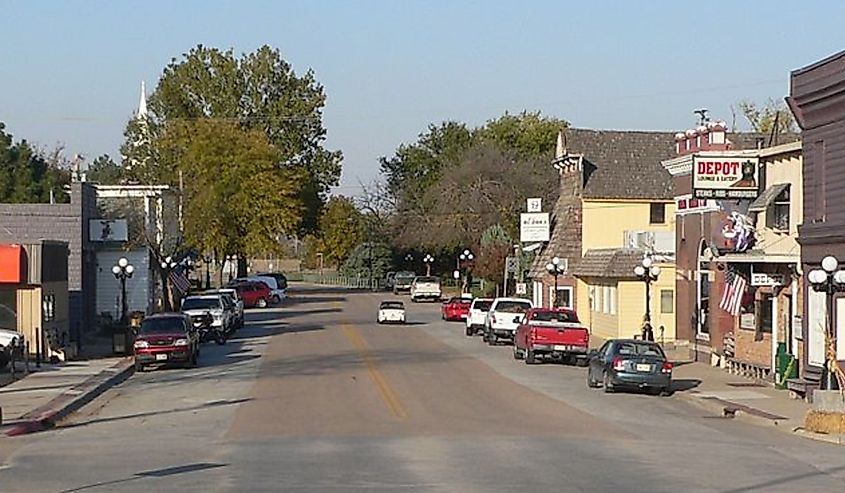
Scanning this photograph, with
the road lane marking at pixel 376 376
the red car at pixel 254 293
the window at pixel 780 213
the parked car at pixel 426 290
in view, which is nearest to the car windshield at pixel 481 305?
the road lane marking at pixel 376 376

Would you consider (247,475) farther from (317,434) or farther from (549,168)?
(549,168)

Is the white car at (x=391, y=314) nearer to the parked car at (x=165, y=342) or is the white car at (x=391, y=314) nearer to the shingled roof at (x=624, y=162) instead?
the shingled roof at (x=624, y=162)

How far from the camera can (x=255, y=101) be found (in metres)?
111

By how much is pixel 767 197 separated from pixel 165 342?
18502mm

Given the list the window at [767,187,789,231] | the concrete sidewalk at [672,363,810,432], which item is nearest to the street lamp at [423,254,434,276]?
the concrete sidewalk at [672,363,810,432]

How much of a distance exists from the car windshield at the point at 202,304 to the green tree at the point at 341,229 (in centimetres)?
9206

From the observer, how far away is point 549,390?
36750 millimetres

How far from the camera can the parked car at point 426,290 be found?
103125 millimetres

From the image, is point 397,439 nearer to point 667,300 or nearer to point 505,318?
point 505,318

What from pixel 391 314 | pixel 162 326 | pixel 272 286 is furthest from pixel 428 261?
pixel 162 326

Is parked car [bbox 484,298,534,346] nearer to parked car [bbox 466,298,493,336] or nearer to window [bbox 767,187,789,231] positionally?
parked car [bbox 466,298,493,336]

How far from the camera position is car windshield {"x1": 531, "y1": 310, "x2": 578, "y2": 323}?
4709 cm

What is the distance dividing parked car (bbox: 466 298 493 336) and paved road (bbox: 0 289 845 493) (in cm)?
1649

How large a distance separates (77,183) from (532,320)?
65.9 feet
